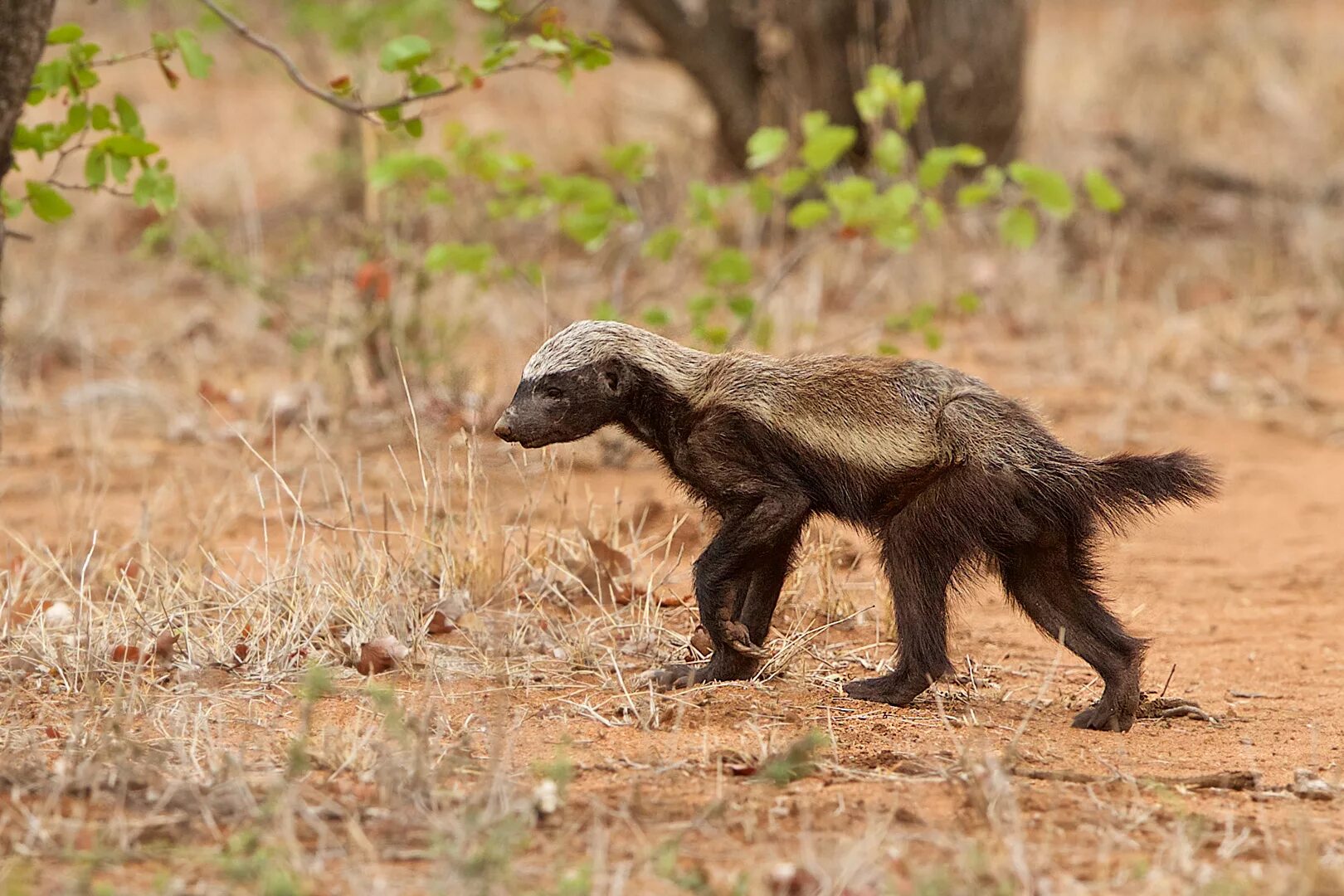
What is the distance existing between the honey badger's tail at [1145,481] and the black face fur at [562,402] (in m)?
1.51

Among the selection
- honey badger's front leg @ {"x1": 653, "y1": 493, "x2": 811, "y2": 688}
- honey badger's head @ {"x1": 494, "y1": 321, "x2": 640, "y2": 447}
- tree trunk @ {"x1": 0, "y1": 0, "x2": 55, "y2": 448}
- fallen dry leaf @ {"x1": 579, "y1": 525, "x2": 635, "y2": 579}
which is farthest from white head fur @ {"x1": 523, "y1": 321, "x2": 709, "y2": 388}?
tree trunk @ {"x1": 0, "y1": 0, "x2": 55, "y2": 448}

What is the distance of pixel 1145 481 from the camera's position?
4.82 metres

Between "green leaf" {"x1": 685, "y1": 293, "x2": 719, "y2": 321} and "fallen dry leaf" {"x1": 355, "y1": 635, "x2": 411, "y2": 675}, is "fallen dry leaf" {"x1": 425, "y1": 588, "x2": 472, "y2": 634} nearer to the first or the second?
"fallen dry leaf" {"x1": 355, "y1": 635, "x2": 411, "y2": 675}

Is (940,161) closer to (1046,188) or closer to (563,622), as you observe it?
(1046,188)

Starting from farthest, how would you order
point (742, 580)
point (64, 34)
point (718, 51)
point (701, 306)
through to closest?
point (718, 51)
point (701, 306)
point (64, 34)
point (742, 580)

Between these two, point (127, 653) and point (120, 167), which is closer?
point (127, 653)

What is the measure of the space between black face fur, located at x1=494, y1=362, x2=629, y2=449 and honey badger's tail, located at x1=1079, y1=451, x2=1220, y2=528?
151 cm

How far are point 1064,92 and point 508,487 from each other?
34.7 ft

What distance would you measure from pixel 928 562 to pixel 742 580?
2.29 feet

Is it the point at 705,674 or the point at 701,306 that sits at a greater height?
the point at 701,306

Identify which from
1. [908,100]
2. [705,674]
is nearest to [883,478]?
[705,674]

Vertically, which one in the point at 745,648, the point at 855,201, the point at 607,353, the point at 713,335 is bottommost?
the point at 745,648

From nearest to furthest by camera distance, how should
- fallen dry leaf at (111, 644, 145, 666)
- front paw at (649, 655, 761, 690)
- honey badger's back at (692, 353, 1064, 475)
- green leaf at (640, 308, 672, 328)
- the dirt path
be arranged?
1. the dirt path
2. honey badger's back at (692, 353, 1064, 475)
3. fallen dry leaf at (111, 644, 145, 666)
4. front paw at (649, 655, 761, 690)
5. green leaf at (640, 308, 672, 328)

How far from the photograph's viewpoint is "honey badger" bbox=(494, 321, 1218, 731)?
4.86 metres
